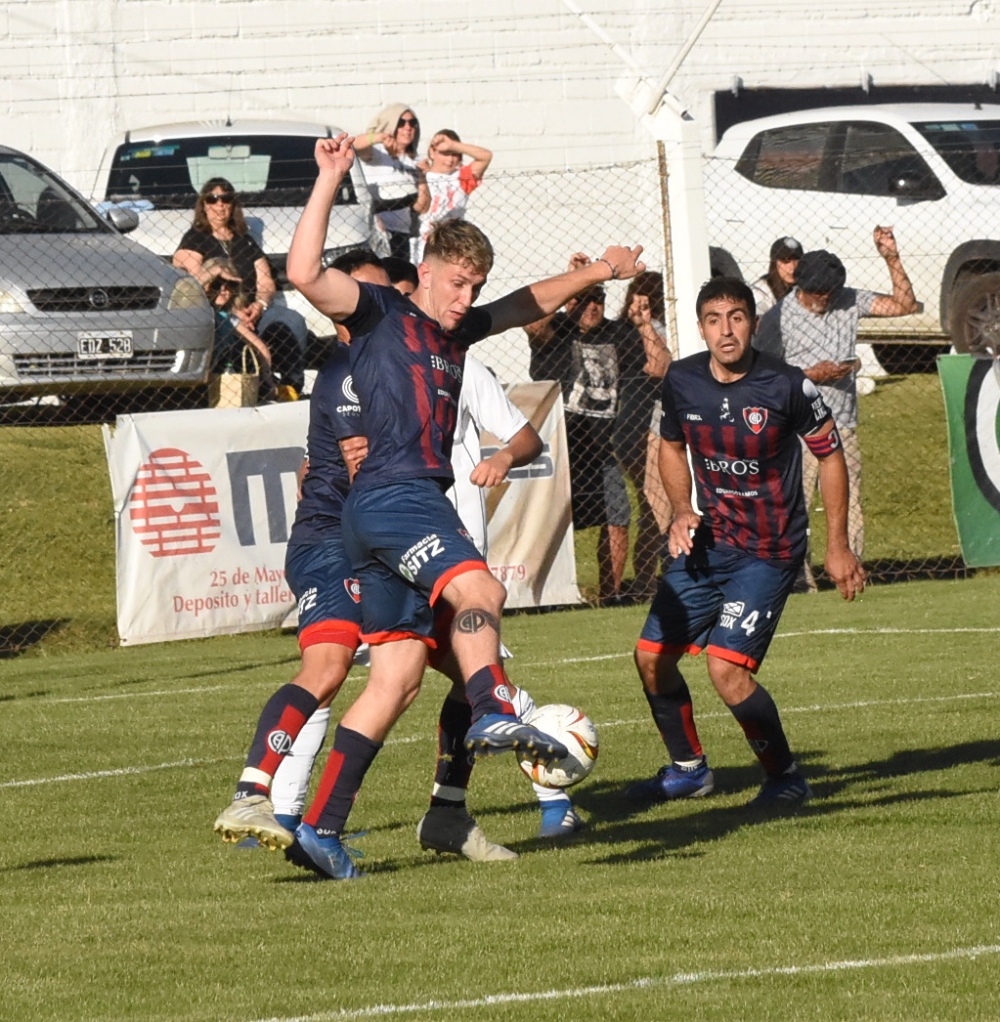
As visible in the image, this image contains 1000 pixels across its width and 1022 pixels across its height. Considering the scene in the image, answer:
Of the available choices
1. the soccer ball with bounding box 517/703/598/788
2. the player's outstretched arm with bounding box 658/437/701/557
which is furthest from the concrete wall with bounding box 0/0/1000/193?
the soccer ball with bounding box 517/703/598/788

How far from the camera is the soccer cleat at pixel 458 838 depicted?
685 cm

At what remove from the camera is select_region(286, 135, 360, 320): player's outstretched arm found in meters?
6.19

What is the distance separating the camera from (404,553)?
252 inches

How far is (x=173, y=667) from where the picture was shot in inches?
505

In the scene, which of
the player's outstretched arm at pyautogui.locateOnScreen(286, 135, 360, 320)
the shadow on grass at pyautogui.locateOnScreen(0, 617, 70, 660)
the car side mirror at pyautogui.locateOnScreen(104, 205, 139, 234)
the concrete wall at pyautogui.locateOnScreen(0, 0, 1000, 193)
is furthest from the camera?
the concrete wall at pyautogui.locateOnScreen(0, 0, 1000, 193)

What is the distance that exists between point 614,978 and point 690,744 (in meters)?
2.98

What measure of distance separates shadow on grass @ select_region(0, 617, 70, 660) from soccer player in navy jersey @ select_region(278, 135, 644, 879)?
7964 millimetres

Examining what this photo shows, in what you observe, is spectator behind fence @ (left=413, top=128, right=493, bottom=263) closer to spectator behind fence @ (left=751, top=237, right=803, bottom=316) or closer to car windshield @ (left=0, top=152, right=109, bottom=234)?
car windshield @ (left=0, top=152, right=109, bottom=234)

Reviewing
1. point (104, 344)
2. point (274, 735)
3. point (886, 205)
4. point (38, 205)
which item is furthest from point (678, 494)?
point (886, 205)

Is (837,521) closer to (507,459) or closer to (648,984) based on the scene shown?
(507,459)

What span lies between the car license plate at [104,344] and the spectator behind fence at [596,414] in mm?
2820

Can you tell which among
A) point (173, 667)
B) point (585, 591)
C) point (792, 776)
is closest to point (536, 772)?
point (792, 776)

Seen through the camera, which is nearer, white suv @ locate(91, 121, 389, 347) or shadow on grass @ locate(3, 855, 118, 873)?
shadow on grass @ locate(3, 855, 118, 873)

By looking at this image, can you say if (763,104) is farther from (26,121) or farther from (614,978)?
(614,978)
